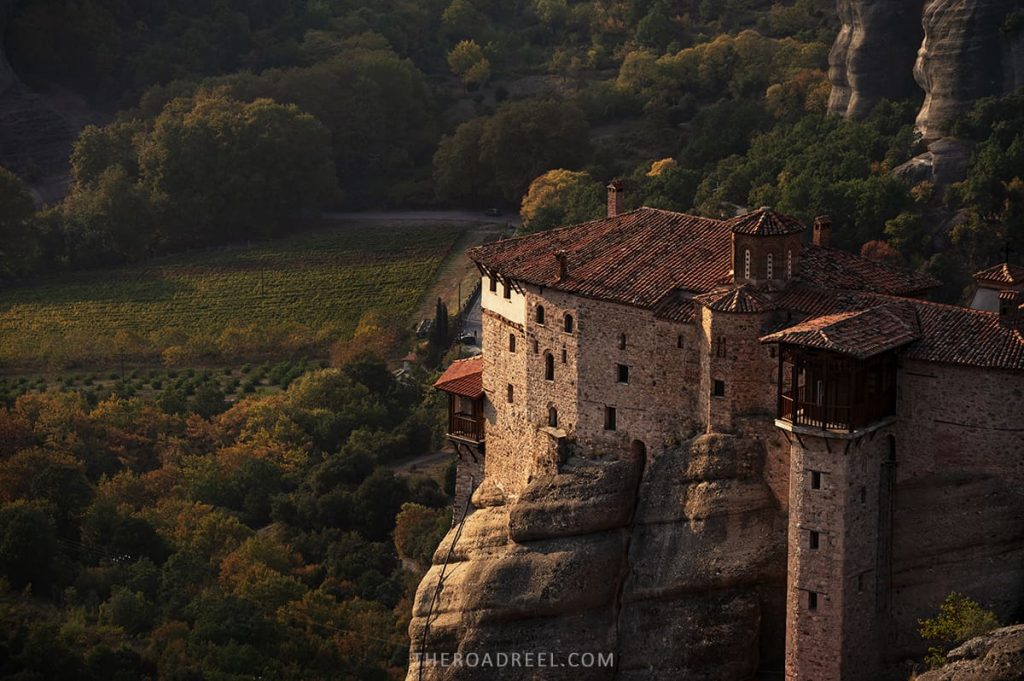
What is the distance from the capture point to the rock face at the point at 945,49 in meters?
88.8

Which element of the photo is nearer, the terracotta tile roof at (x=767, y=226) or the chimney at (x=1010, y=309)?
the chimney at (x=1010, y=309)

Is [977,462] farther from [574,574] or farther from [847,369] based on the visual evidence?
[574,574]

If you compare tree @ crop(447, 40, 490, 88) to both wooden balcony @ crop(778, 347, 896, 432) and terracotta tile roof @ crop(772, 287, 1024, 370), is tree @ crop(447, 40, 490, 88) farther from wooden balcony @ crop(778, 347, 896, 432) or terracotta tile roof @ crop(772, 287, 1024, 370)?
wooden balcony @ crop(778, 347, 896, 432)

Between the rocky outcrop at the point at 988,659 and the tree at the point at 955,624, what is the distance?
615 millimetres

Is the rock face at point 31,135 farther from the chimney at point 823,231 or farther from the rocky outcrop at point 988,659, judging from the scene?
the rocky outcrop at point 988,659

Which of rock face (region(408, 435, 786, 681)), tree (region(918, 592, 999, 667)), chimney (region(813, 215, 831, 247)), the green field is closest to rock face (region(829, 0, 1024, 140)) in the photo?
the green field

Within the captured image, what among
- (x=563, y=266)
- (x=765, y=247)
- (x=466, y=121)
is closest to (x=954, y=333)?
(x=765, y=247)

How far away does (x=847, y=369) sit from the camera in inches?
2121

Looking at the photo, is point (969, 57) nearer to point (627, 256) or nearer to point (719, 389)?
point (627, 256)

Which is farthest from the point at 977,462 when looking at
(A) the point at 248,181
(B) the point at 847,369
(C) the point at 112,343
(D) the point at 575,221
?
(A) the point at 248,181

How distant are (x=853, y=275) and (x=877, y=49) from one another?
37.4 metres

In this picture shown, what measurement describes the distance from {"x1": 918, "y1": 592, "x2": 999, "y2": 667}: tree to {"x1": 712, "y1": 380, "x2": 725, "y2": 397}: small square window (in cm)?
723

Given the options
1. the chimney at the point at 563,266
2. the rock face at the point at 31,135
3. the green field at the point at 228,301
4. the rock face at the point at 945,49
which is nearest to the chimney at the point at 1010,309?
the chimney at the point at 563,266

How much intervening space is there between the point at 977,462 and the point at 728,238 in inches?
407
